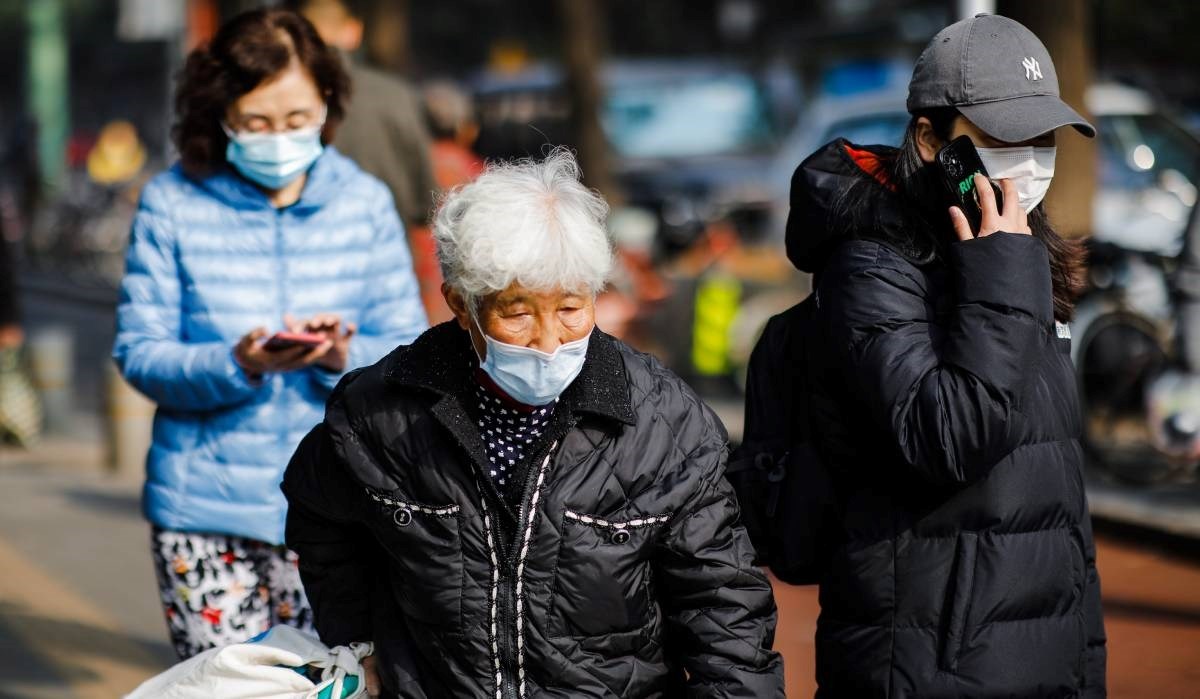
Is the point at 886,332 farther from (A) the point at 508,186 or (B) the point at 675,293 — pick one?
(B) the point at 675,293

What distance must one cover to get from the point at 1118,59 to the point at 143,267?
18.4 metres

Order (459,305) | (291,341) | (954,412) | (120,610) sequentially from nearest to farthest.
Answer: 1. (954,412)
2. (459,305)
3. (291,341)
4. (120,610)

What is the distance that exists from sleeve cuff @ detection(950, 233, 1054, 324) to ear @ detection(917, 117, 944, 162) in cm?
20

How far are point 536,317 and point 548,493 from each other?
277 millimetres

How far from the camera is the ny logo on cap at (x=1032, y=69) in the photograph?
2.77 meters

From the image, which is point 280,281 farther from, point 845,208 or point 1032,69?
point 1032,69

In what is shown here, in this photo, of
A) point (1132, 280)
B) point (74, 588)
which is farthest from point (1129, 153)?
point (74, 588)

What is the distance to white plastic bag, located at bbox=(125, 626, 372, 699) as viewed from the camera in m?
2.87

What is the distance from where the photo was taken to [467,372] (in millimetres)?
2830

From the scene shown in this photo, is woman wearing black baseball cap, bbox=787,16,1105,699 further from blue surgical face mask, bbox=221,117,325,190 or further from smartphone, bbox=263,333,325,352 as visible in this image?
blue surgical face mask, bbox=221,117,325,190

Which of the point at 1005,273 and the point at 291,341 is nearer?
the point at 1005,273

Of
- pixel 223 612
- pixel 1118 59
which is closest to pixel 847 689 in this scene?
pixel 223 612

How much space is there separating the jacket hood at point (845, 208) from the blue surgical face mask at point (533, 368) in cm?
44

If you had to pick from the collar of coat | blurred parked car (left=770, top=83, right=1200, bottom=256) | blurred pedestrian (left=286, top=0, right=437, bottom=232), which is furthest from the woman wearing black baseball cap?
blurred parked car (left=770, top=83, right=1200, bottom=256)
